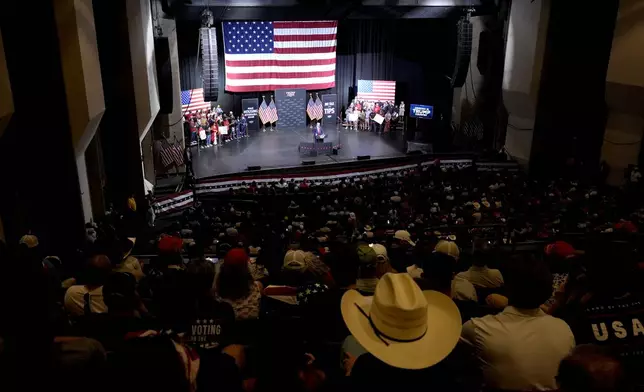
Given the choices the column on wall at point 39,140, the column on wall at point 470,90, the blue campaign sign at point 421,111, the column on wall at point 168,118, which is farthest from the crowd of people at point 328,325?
the blue campaign sign at point 421,111

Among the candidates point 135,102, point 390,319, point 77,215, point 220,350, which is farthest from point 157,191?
point 390,319

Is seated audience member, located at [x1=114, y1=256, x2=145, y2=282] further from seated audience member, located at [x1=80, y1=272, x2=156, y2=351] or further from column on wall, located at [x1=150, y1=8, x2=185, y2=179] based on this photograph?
column on wall, located at [x1=150, y1=8, x2=185, y2=179]

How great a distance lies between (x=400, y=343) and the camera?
2.21 m

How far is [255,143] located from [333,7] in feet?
16.8

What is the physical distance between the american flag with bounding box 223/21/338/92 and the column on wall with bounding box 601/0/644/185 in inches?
402

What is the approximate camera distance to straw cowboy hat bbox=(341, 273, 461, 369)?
218cm

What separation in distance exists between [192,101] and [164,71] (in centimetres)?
423

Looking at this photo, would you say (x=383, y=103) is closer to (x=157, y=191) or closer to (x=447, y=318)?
(x=157, y=191)

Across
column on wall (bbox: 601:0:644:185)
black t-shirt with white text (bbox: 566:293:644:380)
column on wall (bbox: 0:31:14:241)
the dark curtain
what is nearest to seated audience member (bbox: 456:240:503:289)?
black t-shirt with white text (bbox: 566:293:644:380)

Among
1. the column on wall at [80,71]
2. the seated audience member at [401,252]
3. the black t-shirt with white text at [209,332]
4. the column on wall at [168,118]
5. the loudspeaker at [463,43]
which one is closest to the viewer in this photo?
the black t-shirt with white text at [209,332]

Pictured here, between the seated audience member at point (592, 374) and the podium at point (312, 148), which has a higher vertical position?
the seated audience member at point (592, 374)

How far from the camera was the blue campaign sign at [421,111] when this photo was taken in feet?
60.0

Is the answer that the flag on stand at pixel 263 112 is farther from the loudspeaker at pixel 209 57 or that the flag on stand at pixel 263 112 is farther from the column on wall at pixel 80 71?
the column on wall at pixel 80 71

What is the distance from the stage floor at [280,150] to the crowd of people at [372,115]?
0.47m
